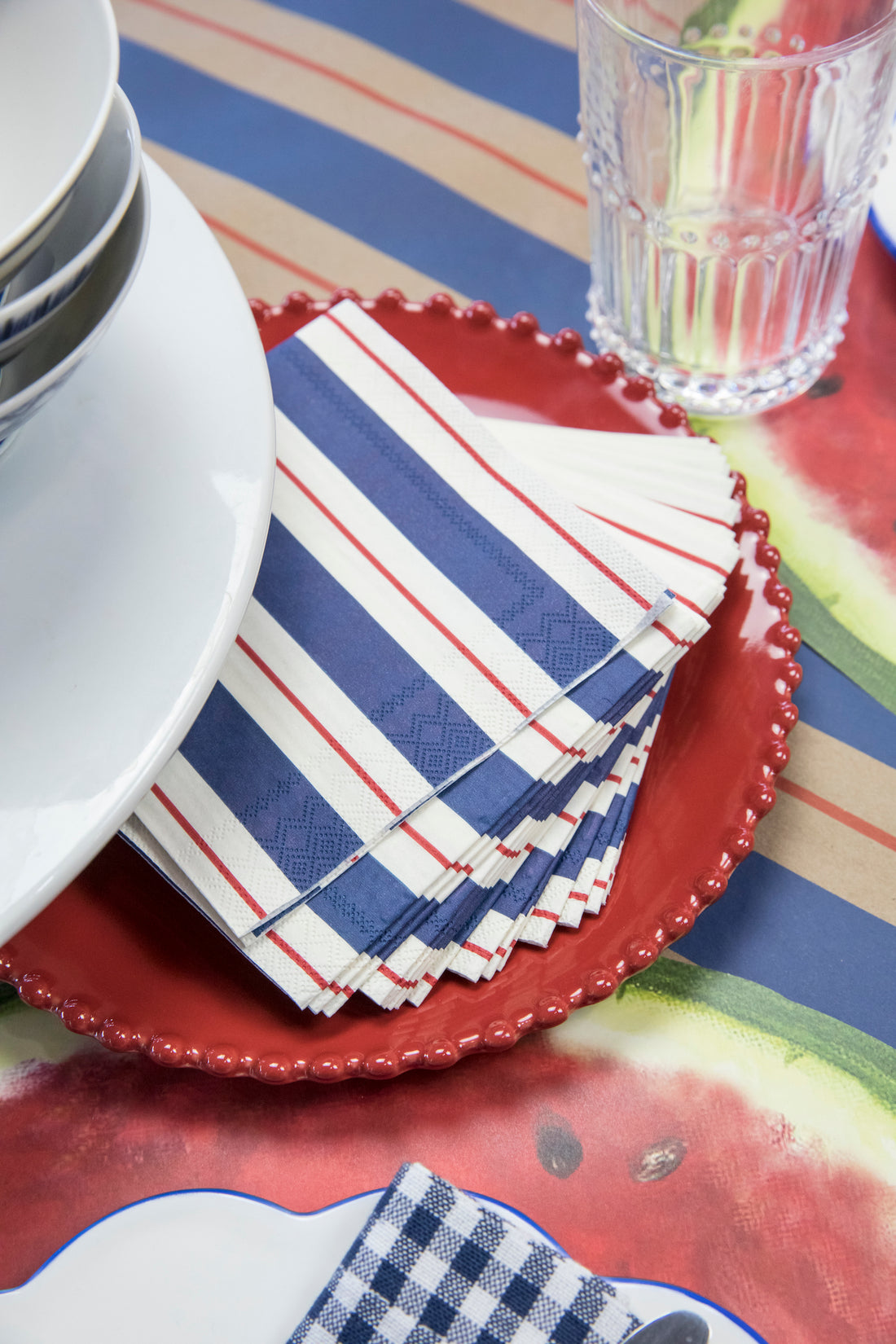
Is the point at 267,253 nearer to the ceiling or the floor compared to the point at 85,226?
nearer to the floor

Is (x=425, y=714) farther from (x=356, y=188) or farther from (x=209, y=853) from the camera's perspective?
(x=356, y=188)

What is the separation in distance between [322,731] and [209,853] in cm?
6

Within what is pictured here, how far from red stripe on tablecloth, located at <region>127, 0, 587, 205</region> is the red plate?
0.33 m

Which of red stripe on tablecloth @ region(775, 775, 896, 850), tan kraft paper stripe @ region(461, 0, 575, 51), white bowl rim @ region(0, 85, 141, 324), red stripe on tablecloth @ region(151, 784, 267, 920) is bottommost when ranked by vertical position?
red stripe on tablecloth @ region(775, 775, 896, 850)

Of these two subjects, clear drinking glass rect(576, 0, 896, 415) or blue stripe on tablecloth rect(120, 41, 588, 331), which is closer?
clear drinking glass rect(576, 0, 896, 415)

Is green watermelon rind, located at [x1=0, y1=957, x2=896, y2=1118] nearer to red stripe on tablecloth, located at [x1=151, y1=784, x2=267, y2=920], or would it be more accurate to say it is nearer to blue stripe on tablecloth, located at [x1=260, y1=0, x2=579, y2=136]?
red stripe on tablecloth, located at [x1=151, y1=784, x2=267, y2=920]

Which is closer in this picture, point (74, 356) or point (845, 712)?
point (74, 356)

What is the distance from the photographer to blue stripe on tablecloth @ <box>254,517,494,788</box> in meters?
0.45

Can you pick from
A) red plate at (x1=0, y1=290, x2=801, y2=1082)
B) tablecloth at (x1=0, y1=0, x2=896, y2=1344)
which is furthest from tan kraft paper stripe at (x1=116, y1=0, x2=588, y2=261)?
red plate at (x1=0, y1=290, x2=801, y2=1082)

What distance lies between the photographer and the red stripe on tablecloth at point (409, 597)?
45 cm

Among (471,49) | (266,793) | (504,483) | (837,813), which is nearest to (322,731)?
(266,793)

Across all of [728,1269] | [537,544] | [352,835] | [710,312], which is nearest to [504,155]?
[710,312]

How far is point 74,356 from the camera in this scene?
31 centimetres

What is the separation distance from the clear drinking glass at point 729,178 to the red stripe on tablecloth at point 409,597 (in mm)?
242
